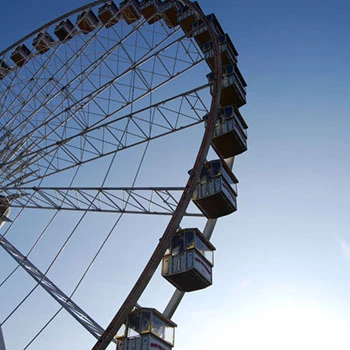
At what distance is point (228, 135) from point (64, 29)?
10397 mm

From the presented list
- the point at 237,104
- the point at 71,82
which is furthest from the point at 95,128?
the point at 237,104

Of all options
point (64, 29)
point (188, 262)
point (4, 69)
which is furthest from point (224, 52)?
point (4, 69)

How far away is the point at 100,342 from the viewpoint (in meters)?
11.5

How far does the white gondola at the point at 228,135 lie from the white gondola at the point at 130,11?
7164mm

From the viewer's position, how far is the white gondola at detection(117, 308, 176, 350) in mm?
12664

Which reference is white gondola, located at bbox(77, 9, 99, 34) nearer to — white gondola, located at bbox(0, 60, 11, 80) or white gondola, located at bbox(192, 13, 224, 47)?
white gondola, located at bbox(0, 60, 11, 80)

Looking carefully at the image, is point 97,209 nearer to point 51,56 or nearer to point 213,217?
point 213,217

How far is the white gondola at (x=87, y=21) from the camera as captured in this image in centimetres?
2217

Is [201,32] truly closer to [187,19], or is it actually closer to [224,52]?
[187,19]

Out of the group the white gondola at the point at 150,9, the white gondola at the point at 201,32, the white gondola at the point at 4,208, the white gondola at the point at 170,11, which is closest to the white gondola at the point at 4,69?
the white gondola at the point at 150,9

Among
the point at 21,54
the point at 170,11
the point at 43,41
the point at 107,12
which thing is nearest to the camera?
the point at 170,11

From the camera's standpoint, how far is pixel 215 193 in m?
14.5

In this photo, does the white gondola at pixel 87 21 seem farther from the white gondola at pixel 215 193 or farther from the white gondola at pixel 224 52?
the white gondola at pixel 215 193

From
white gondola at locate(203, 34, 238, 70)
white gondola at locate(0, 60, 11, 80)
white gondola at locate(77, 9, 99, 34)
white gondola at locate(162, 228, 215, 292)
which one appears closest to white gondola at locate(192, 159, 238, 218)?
white gondola at locate(162, 228, 215, 292)
